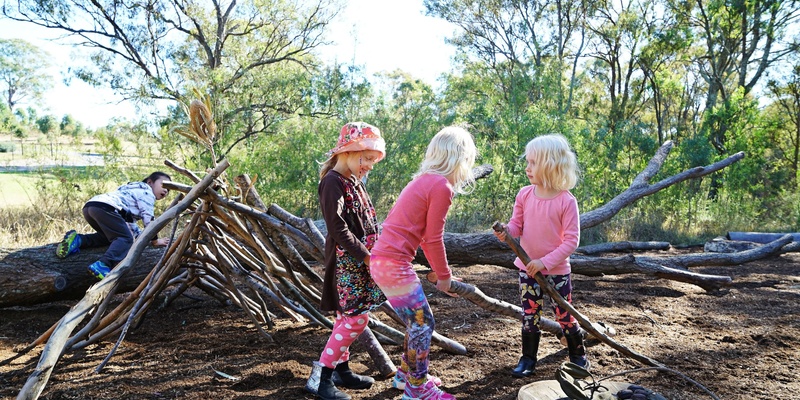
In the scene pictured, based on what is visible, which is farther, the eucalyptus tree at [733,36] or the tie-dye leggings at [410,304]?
the eucalyptus tree at [733,36]

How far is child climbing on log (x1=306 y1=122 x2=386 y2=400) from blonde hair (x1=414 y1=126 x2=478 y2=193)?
334 millimetres

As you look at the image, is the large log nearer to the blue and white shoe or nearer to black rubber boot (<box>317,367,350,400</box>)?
the blue and white shoe

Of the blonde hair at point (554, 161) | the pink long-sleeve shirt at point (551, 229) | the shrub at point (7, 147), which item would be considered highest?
the shrub at point (7, 147)

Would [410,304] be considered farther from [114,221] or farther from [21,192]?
[21,192]

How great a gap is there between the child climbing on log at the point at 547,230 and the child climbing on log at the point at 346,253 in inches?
35.6

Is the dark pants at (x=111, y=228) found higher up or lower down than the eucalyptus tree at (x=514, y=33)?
lower down

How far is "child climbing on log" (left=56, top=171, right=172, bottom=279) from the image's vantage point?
4.45 m

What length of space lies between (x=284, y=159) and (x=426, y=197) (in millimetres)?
7919

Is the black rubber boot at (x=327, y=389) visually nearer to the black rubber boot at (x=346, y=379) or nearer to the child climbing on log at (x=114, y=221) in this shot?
the black rubber boot at (x=346, y=379)

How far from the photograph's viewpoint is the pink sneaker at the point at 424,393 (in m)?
2.74

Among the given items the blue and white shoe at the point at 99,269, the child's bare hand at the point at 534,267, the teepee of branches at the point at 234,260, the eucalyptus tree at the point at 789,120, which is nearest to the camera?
the child's bare hand at the point at 534,267

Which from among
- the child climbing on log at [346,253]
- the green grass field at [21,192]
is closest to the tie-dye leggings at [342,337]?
the child climbing on log at [346,253]

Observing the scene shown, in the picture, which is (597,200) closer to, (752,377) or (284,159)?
(284,159)

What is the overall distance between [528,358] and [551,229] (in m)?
0.84
